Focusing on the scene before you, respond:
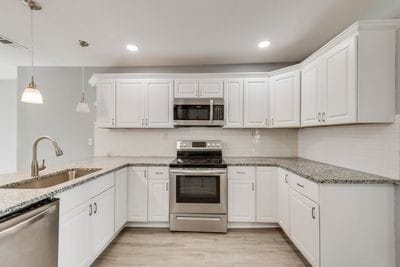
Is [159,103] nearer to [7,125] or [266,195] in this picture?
[266,195]

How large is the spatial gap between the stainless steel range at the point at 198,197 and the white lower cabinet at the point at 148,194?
14cm

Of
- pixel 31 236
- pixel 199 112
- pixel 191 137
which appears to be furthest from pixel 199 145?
pixel 31 236

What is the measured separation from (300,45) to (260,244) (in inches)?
102

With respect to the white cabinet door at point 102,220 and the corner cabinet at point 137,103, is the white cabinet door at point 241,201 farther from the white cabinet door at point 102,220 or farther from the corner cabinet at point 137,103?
the white cabinet door at point 102,220

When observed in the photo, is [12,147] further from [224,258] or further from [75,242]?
[224,258]

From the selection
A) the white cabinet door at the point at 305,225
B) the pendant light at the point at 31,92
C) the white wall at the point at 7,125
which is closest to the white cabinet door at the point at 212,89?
the white cabinet door at the point at 305,225

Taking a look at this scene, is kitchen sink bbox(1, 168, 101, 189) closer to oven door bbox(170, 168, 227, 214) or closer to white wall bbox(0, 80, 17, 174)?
oven door bbox(170, 168, 227, 214)

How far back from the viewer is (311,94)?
9.07ft

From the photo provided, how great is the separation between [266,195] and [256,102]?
53.8 inches

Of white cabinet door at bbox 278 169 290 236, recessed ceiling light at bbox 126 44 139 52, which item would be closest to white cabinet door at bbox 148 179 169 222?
white cabinet door at bbox 278 169 290 236

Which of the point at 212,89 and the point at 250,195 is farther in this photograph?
the point at 212,89

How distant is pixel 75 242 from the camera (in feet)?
6.31

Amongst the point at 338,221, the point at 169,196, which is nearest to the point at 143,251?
the point at 169,196

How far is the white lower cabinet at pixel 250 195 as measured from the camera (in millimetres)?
3242
